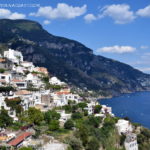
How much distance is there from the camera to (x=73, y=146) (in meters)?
39.1

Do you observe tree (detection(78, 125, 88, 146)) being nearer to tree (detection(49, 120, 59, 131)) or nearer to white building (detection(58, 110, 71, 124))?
tree (detection(49, 120, 59, 131))

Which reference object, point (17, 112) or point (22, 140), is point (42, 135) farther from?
point (17, 112)

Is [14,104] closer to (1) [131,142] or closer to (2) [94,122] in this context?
(2) [94,122]

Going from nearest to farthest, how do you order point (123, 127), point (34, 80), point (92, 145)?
1. point (92, 145)
2. point (123, 127)
3. point (34, 80)

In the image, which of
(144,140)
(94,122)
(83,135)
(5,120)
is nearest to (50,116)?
(83,135)

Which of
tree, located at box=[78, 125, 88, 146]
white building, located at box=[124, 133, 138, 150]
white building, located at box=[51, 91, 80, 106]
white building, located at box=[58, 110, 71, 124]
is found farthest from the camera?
white building, located at box=[51, 91, 80, 106]

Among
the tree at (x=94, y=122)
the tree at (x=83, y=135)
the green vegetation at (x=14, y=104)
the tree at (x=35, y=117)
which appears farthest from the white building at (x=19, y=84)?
the tree at (x=83, y=135)

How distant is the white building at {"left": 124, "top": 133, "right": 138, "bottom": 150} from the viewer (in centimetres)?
5209

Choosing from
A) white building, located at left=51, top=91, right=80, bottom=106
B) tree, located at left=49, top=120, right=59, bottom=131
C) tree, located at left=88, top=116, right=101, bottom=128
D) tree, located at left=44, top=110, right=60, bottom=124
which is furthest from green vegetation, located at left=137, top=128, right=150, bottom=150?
tree, located at left=49, top=120, right=59, bottom=131

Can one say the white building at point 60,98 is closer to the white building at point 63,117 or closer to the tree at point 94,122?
the white building at point 63,117

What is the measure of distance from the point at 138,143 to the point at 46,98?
1970 cm

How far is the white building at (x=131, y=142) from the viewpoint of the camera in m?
52.1

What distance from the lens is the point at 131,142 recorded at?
52.5 metres

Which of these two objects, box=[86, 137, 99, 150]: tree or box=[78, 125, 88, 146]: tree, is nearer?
box=[86, 137, 99, 150]: tree
